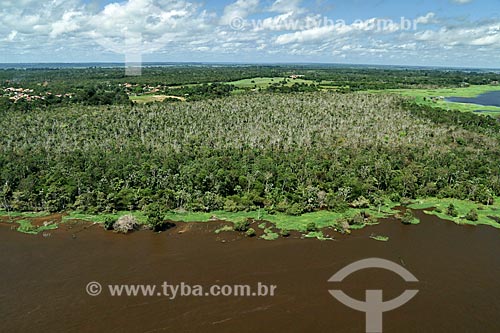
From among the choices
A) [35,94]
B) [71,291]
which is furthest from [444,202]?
[35,94]

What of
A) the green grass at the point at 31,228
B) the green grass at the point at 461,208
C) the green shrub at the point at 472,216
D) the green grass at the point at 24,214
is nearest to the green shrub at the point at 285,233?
the green grass at the point at 461,208

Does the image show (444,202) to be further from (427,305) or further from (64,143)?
(64,143)

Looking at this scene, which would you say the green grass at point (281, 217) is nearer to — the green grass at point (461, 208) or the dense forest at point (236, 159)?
the dense forest at point (236, 159)

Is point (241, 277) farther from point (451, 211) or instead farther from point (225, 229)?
point (451, 211)

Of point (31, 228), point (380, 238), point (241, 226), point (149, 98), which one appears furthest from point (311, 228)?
point (149, 98)

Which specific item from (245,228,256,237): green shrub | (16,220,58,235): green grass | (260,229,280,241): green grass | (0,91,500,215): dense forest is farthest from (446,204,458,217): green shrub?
(16,220,58,235): green grass

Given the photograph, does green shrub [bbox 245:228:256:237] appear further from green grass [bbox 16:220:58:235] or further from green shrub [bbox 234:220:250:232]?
green grass [bbox 16:220:58:235]
